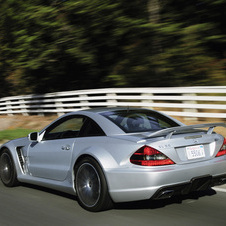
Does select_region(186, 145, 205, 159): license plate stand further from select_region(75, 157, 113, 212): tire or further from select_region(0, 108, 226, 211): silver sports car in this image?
select_region(75, 157, 113, 212): tire

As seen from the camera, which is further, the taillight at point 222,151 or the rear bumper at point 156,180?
the taillight at point 222,151

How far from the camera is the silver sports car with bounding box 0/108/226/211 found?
15.0ft

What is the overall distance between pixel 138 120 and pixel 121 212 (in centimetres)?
124

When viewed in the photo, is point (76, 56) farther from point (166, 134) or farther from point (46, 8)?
point (166, 134)

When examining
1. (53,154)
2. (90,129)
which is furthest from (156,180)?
(53,154)

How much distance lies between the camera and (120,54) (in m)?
17.4

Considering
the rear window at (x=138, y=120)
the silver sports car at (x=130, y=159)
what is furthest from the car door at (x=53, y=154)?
the rear window at (x=138, y=120)

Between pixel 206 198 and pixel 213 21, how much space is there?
34.9 feet

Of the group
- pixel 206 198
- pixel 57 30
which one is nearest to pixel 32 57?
pixel 57 30

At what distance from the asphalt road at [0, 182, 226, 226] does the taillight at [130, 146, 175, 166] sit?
2.04 ft

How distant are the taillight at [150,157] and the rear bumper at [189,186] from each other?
29 centimetres

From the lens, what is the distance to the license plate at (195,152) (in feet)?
15.8

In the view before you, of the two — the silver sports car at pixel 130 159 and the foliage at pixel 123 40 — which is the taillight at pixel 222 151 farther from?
the foliage at pixel 123 40

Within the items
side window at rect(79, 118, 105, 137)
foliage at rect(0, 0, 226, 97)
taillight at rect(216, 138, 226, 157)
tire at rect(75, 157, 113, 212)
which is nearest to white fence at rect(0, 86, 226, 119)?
foliage at rect(0, 0, 226, 97)
